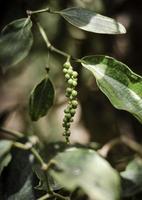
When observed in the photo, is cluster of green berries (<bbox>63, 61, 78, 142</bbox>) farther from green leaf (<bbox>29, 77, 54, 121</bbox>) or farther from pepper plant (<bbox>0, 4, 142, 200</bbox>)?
green leaf (<bbox>29, 77, 54, 121</bbox>)

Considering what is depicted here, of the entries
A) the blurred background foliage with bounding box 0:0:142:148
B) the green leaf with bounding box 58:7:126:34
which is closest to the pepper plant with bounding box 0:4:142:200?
the green leaf with bounding box 58:7:126:34

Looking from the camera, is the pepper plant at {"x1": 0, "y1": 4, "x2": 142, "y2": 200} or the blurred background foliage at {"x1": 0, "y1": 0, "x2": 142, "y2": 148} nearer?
the pepper plant at {"x1": 0, "y1": 4, "x2": 142, "y2": 200}

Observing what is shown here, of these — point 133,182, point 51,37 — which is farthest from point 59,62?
point 133,182

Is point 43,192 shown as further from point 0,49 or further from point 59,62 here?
point 59,62

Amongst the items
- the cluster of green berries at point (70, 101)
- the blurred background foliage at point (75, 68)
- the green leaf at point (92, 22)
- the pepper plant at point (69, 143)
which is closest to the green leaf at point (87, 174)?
the pepper plant at point (69, 143)

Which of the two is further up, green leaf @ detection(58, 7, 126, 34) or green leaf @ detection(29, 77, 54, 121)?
green leaf @ detection(58, 7, 126, 34)

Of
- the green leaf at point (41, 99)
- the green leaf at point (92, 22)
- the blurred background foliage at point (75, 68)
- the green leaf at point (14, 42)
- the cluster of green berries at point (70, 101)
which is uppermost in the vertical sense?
the green leaf at point (92, 22)

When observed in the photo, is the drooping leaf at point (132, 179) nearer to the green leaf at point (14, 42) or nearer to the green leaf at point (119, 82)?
the green leaf at point (119, 82)

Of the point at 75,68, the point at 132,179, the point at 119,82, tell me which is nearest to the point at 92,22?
the point at 119,82
